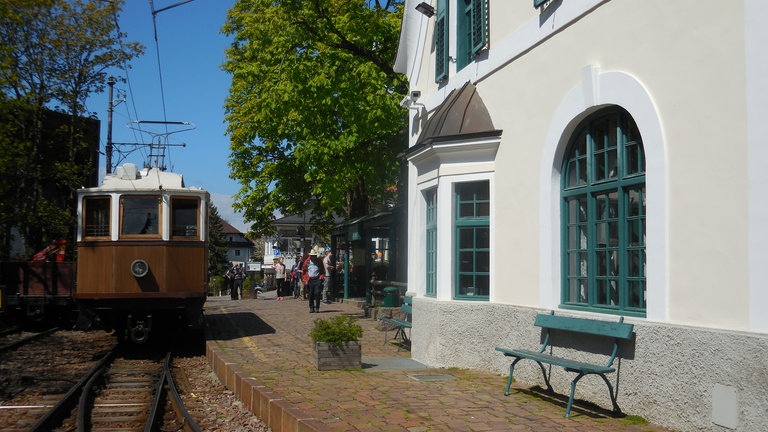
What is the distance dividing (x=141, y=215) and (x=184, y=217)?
75cm

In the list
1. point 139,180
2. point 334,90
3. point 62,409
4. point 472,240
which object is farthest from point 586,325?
point 334,90

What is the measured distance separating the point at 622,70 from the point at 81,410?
702cm

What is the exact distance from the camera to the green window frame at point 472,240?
33.7 ft

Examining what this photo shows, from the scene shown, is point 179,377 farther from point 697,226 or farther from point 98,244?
point 697,226

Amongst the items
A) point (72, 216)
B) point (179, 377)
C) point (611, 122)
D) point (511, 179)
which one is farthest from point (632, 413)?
point (72, 216)

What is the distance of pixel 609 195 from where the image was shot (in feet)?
25.5

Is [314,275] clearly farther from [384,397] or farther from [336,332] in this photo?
[384,397]

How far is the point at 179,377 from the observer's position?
1194cm

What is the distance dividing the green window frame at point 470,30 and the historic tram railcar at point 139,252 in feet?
18.2

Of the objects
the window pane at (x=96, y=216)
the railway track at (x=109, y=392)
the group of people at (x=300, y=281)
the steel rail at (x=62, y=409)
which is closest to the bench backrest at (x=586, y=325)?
the railway track at (x=109, y=392)

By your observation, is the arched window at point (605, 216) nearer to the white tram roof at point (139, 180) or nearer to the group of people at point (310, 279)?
the white tram roof at point (139, 180)

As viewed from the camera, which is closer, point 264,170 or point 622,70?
point 622,70

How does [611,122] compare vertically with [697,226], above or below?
above

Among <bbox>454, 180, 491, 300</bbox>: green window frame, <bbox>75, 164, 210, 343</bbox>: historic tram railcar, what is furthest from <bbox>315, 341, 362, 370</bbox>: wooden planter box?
<bbox>75, 164, 210, 343</bbox>: historic tram railcar
